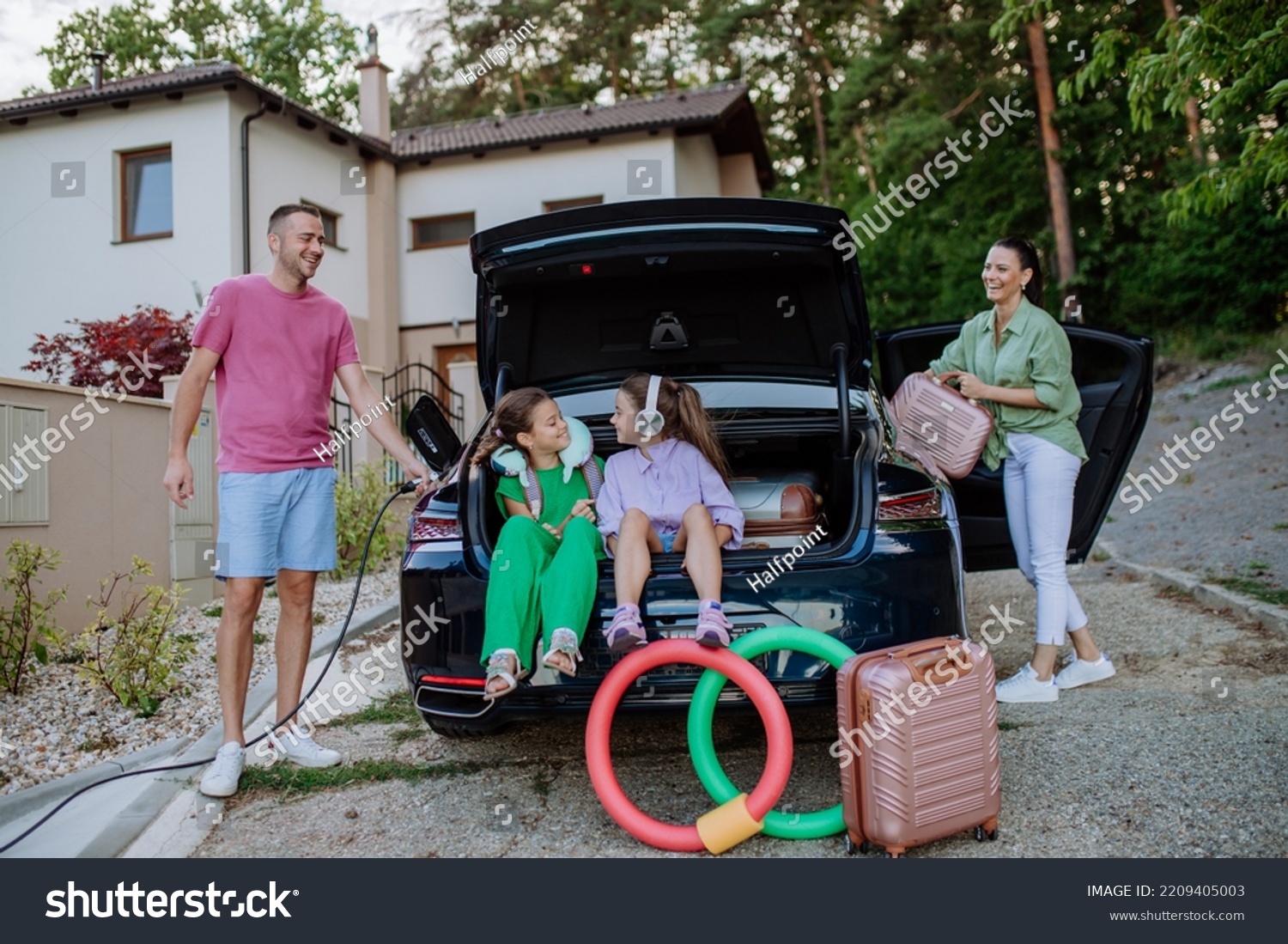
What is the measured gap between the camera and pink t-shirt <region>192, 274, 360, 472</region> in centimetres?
370

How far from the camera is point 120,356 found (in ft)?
36.6

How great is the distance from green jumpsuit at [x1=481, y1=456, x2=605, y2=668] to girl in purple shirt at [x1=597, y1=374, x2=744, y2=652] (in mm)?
105

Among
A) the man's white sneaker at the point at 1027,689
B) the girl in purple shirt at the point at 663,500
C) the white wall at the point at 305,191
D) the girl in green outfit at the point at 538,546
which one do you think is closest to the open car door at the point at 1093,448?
the man's white sneaker at the point at 1027,689

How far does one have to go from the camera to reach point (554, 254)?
3.60 metres

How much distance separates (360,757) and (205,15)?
34.9 metres

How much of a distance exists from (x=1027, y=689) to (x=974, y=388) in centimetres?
126

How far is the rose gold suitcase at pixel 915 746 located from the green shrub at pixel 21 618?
3.90m

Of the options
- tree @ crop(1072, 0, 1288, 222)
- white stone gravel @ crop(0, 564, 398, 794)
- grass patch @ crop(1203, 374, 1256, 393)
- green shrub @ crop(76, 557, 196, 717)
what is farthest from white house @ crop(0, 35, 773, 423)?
grass patch @ crop(1203, 374, 1256, 393)

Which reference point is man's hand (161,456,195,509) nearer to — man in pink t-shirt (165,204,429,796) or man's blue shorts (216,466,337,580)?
man in pink t-shirt (165,204,429,796)

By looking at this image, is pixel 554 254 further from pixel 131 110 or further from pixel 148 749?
pixel 131 110

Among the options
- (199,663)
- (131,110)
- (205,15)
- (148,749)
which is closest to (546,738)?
(148,749)

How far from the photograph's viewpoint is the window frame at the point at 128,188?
15.3 meters

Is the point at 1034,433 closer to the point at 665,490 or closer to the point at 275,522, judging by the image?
the point at 665,490

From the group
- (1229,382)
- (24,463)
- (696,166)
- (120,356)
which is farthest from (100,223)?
(1229,382)
